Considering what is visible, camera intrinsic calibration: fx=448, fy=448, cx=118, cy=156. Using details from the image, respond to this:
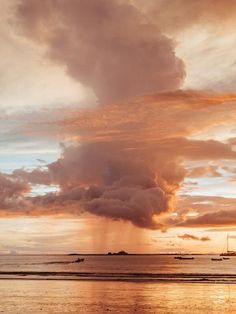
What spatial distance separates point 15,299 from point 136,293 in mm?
15758

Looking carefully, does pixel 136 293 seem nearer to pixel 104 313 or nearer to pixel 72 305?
pixel 72 305

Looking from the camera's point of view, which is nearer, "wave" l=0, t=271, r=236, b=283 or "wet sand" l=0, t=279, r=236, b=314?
"wet sand" l=0, t=279, r=236, b=314

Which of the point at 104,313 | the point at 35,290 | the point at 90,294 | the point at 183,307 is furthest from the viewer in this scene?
the point at 35,290

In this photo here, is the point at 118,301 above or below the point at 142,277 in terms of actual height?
below

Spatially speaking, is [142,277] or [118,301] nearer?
[118,301]

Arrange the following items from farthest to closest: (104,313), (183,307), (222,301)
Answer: (222,301)
(183,307)
(104,313)

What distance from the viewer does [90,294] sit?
5850 cm

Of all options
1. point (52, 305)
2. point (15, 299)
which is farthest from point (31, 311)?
point (15, 299)

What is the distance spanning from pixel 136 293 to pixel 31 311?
19.0 meters

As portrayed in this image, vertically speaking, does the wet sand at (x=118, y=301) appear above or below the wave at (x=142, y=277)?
below

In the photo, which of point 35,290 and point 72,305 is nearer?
point 72,305

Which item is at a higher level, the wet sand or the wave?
the wave

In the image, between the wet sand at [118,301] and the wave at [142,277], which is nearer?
the wet sand at [118,301]

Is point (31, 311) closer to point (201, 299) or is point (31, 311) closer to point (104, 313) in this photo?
point (104, 313)
